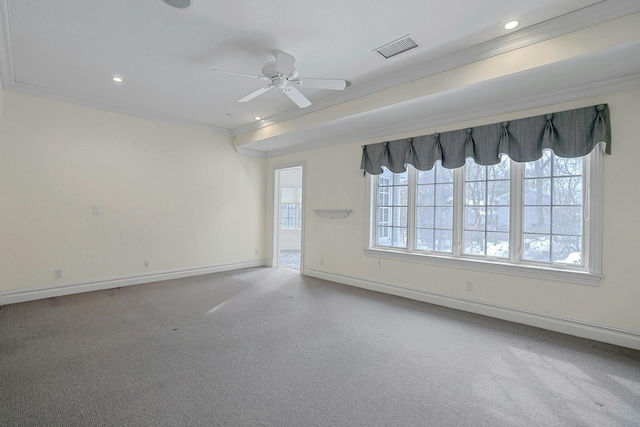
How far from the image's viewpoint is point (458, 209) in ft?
13.1

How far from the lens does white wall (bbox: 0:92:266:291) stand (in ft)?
13.0

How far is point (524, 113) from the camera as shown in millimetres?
3430

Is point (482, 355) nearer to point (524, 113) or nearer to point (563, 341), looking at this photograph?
point (563, 341)

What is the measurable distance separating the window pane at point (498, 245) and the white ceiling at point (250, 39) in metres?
Result: 1.64

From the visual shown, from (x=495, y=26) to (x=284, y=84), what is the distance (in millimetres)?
1944

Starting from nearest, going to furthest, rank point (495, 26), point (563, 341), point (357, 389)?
point (357, 389) → point (495, 26) → point (563, 341)

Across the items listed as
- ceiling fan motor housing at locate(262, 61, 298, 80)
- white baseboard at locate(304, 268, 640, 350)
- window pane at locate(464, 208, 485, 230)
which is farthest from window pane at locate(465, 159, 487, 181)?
ceiling fan motor housing at locate(262, 61, 298, 80)

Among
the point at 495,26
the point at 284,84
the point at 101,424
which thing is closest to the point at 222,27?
the point at 284,84

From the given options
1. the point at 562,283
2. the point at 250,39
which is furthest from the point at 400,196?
the point at 250,39

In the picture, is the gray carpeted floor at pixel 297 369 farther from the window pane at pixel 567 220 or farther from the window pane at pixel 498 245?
the window pane at pixel 567 220

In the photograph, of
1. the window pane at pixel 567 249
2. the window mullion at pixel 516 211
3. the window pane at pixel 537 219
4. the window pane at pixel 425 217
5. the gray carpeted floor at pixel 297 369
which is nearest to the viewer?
the gray carpeted floor at pixel 297 369

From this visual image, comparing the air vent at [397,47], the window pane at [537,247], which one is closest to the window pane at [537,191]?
the window pane at [537,247]

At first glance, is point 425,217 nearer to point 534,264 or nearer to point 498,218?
point 498,218

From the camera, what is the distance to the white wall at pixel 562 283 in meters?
2.87
